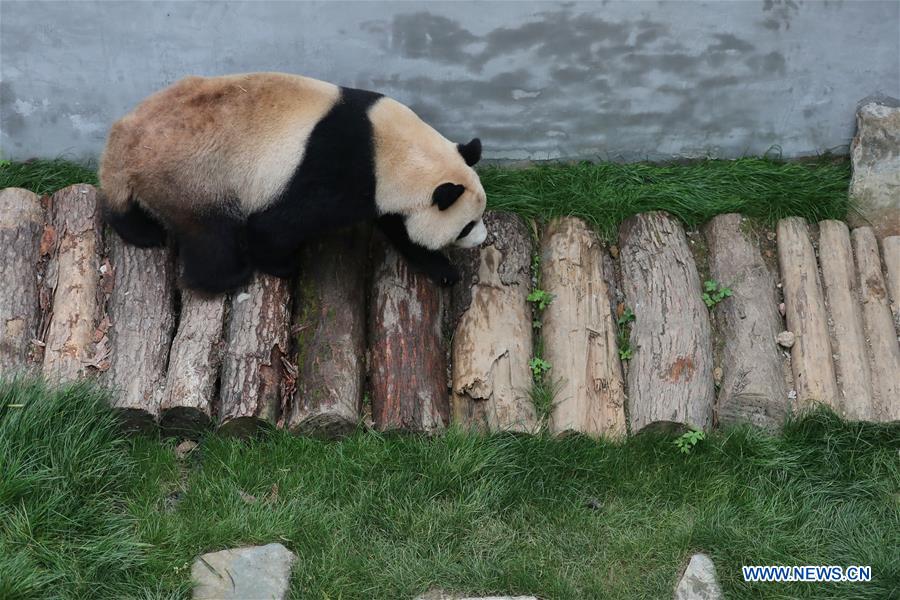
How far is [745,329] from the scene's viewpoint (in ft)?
17.4

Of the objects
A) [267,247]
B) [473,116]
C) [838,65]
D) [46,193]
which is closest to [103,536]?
[267,247]

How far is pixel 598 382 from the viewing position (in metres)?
5.12

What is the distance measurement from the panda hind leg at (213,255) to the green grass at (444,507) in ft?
2.84

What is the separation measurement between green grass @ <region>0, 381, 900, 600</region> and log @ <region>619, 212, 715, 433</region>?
0.54ft

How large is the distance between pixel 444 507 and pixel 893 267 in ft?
10.0

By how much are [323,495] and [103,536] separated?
102 centimetres

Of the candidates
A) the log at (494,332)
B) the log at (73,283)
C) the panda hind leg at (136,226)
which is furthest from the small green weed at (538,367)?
the log at (73,283)

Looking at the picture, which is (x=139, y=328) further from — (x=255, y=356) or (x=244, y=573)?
(x=244, y=573)

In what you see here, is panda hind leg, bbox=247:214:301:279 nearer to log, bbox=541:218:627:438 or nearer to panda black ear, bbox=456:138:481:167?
panda black ear, bbox=456:138:481:167

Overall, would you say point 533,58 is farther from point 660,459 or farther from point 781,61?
point 660,459

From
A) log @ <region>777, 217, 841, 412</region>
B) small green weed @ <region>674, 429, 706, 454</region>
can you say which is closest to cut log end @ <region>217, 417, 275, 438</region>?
small green weed @ <region>674, 429, 706, 454</region>

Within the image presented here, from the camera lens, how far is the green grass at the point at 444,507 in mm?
4352

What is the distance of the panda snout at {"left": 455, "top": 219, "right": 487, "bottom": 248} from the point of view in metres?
5.33

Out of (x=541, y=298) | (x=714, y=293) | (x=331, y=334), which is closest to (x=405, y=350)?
(x=331, y=334)
